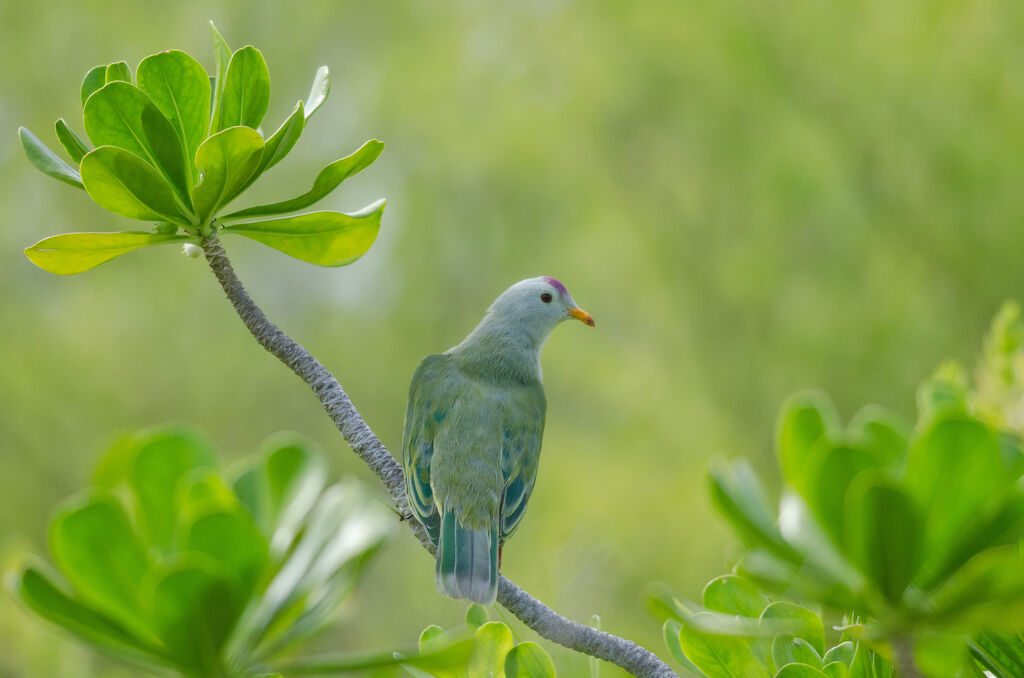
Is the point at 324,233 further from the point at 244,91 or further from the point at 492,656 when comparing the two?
the point at 492,656

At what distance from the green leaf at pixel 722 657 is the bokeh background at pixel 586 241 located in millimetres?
1916

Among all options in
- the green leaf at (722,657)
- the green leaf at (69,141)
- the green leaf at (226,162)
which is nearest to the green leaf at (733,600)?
the green leaf at (722,657)

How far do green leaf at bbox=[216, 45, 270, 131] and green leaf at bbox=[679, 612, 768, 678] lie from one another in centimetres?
45

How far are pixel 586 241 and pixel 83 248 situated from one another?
3824 mm

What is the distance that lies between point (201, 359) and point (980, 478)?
4.50 meters

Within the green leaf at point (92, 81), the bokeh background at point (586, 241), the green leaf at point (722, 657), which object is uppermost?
the bokeh background at point (586, 241)

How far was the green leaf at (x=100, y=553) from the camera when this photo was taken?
36cm

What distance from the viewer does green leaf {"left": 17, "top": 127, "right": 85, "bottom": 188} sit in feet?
1.92

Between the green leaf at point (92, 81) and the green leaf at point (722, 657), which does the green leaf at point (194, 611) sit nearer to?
the green leaf at point (722, 657)

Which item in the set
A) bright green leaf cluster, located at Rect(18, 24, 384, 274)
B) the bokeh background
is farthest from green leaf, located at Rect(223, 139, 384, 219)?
the bokeh background

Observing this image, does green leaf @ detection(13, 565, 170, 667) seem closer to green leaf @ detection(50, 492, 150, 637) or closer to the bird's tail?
green leaf @ detection(50, 492, 150, 637)

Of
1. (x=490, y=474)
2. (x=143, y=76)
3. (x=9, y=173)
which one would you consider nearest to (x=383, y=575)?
(x=9, y=173)

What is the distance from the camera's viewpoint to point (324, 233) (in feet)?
1.95

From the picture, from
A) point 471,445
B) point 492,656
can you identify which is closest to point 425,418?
point 471,445
